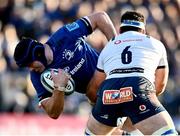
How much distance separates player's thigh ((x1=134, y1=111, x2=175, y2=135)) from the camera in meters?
7.66

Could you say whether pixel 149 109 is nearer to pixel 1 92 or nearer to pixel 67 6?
pixel 1 92

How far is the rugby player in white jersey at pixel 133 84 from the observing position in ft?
25.3

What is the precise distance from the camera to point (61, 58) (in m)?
8.79

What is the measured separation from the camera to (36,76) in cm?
873

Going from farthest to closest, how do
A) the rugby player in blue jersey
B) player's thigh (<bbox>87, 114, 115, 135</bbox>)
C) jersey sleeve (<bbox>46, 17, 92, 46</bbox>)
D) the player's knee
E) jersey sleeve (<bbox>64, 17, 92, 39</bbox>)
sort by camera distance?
jersey sleeve (<bbox>64, 17, 92, 39</bbox>), jersey sleeve (<bbox>46, 17, 92, 46</bbox>), the rugby player in blue jersey, player's thigh (<bbox>87, 114, 115, 135</bbox>), the player's knee

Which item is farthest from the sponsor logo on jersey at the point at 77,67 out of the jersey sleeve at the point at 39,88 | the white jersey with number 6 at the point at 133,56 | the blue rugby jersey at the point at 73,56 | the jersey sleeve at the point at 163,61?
the jersey sleeve at the point at 163,61

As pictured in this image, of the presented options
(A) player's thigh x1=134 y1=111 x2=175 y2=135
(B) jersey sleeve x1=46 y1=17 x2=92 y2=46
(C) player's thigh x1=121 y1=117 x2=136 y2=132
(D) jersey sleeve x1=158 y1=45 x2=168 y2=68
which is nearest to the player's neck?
(B) jersey sleeve x1=46 y1=17 x2=92 y2=46

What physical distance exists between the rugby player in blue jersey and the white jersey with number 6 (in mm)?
628

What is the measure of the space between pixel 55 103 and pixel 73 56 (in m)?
0.77

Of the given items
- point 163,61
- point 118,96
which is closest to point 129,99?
point 118,96

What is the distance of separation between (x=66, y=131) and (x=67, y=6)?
3511 mm

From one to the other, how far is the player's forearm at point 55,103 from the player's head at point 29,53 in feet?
1.51

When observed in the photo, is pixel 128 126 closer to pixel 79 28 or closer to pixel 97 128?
pixel 97 128

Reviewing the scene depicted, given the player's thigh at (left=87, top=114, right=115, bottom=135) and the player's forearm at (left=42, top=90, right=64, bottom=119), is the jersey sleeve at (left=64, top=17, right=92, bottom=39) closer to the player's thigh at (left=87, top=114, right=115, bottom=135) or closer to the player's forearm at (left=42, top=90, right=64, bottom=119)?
the player's forearm at (left=42, top=90, right=64, bottom=119)
